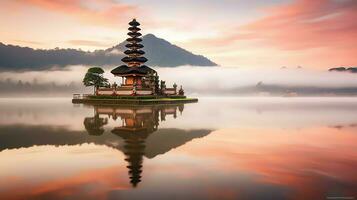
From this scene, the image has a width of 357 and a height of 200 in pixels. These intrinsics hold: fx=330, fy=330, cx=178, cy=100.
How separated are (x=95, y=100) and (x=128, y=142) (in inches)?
1965

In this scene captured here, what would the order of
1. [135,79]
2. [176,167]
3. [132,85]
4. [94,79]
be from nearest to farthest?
[176,167] < [132,85] < [135,79] < [94,79]

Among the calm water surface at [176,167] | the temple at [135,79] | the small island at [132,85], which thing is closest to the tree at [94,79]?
the small island at [132,85]

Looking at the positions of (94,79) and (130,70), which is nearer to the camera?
(130,70)

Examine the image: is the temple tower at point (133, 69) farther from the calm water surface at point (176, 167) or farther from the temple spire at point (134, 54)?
the calm water surface at point (176, 167)

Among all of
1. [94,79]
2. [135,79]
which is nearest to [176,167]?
[135,79]

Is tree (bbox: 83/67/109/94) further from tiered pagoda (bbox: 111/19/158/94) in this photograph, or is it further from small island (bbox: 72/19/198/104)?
tiered pagoda (bbox: 111/19/158/94)

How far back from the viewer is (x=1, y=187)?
8828 millimetres

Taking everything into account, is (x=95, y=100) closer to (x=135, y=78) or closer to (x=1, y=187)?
(x=135, y=78)

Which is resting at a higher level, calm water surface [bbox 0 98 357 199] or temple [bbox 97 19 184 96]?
temple [bbox 97 19 184 96]

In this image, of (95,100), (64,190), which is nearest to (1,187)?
(64,190)

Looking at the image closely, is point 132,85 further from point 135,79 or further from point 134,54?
Answer: point 134,54

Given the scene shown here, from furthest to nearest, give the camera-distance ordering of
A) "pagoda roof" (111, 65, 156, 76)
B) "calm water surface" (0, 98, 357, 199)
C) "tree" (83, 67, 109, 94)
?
"tree" (83, 67, 109, 94)
"pagoda roof" (111, 65, 156, 76)
"calm water surface" (0, 98, 357, 199)

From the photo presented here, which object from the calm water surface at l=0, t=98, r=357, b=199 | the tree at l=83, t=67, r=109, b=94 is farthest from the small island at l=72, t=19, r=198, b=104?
the calm water surface at l=0, t=98, r=357, b=199

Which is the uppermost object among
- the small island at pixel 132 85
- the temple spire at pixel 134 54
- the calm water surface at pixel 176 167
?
the temple spire at pixel 134 54
